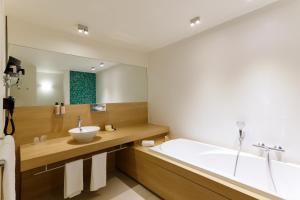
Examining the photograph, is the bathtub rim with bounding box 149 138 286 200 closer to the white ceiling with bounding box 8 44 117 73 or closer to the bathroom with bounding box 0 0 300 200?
the bathroom with bounding box 0 0 300 200

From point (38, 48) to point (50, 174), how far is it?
1800 millimetres

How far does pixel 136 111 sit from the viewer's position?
129 inches

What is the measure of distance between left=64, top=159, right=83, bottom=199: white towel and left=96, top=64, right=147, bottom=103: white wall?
44.6 inches

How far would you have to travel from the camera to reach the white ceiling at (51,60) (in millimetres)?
1973

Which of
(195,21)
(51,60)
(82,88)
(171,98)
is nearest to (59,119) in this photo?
(82,88)

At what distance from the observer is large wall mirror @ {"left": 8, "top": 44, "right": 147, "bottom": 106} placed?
79.2 inches

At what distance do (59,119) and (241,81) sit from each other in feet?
8.75

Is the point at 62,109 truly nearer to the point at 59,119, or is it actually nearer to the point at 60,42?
the point at 59,119

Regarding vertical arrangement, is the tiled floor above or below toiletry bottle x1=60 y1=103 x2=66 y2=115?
below

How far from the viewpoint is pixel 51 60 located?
2.21 m

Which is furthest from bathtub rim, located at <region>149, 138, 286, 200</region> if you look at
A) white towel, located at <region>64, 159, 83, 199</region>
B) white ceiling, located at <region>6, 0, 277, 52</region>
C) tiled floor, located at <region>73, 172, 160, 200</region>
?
white ceiling, located at <region>6, 0, 277, 52</region>

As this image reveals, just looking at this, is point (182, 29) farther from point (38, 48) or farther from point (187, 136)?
point (38, 48)

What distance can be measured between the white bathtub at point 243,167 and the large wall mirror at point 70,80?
4.48 ft

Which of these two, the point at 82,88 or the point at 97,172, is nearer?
the point at 97,172
